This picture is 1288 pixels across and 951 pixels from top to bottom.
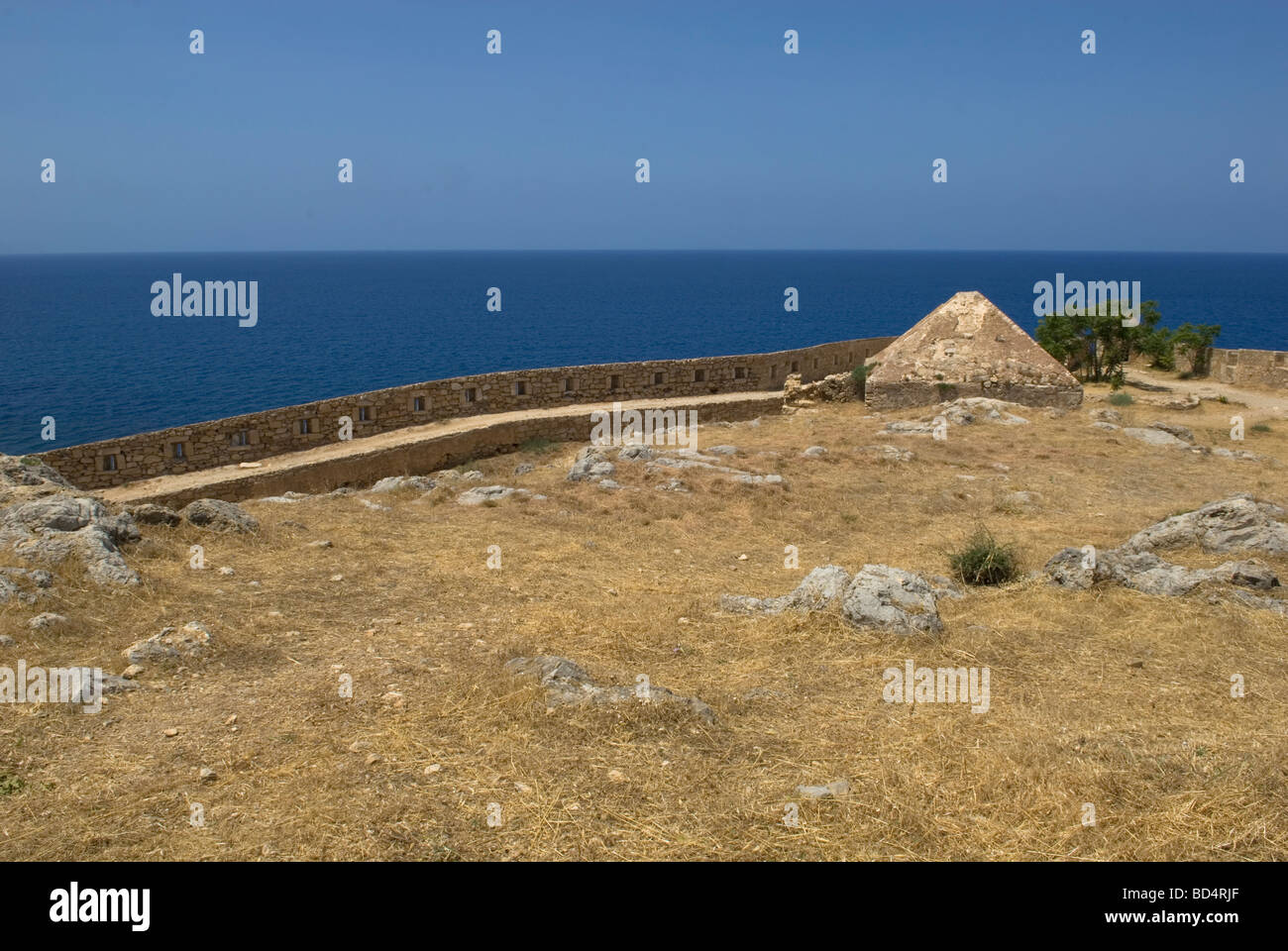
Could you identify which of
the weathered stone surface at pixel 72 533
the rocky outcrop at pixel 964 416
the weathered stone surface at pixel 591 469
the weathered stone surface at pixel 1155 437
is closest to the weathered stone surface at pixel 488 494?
the weathered stone surface at pixel 591 469

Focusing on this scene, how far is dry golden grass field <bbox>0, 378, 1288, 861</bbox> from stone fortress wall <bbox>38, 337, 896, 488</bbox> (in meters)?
6.53

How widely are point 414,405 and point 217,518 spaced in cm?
973

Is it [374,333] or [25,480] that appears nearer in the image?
[25,480]

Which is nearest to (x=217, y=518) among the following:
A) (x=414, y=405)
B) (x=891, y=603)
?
(x=891, y=603)

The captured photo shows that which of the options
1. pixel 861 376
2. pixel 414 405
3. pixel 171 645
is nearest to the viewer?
pixel 171 645

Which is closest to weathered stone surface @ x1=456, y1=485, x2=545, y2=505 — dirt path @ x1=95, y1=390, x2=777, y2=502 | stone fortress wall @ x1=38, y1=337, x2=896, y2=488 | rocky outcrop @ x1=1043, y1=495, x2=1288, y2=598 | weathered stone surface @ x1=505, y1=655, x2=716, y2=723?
dirt path @ x1=95, y1=390, x2=777, y2=502

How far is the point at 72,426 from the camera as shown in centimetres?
3456

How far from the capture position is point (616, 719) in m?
6.07

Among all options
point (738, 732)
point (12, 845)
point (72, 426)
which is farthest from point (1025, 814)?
point (72, 426)

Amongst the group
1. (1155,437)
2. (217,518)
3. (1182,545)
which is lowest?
(1182,545)

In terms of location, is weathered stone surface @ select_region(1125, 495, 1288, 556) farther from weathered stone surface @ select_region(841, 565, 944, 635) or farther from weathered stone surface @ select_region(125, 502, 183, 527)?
weathered stone surface @ select_region(125, 502, 183, 527)

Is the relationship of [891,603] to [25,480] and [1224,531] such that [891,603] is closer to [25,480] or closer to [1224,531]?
[1224,531]
